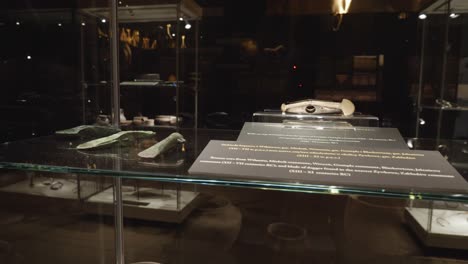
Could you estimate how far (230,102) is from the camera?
50.2 inches

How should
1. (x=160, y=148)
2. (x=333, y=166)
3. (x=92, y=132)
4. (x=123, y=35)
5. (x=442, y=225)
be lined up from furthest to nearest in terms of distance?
1. (x=442, y=225)
2. (x=123, y=35)
3. (x=92, y=132)
4. (x=160, y=148)
5. (x=333, y=166)

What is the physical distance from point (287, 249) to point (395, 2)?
101 centimetres

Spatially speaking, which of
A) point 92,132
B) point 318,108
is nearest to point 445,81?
point 318,108

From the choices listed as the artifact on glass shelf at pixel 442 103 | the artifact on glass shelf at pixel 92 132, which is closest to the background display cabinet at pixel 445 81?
the artifact on glass shelf at pixel 442 103

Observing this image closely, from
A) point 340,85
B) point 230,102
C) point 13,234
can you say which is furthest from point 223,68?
point 13,234

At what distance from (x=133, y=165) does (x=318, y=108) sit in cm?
50

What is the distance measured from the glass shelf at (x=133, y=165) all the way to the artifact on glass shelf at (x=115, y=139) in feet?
0.05

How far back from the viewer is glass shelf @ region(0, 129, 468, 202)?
516 millimetres

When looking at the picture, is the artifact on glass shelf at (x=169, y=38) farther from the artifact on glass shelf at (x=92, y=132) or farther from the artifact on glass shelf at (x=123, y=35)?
the artifact on glass shelf at (x=92, y=132)

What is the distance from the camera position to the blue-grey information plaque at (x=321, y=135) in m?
0.68

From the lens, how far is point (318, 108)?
0.94m

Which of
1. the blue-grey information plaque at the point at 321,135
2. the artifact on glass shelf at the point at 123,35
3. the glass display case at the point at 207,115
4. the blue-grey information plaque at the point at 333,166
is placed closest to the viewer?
the blue-grey information plaque at the point at 333,166

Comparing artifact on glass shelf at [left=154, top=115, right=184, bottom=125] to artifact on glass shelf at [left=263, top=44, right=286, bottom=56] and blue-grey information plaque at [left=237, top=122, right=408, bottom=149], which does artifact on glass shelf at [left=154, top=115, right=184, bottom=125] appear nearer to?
artifact on glass shelf at [left=263, top=44, right=286, bottom=56]

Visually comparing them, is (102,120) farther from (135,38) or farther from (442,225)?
(442,225)
